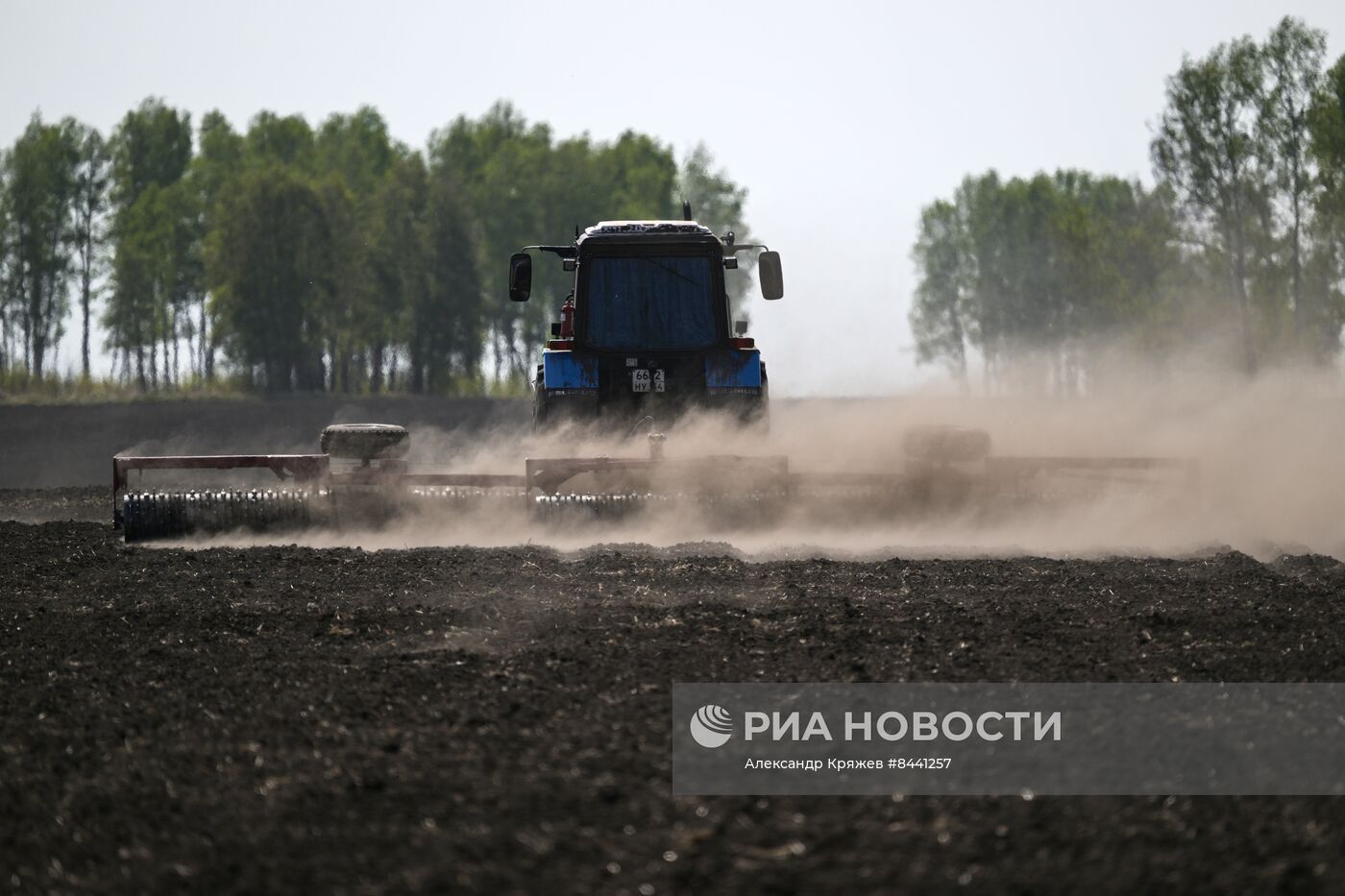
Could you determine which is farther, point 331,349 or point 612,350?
point 331,349

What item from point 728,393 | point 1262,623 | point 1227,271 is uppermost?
point 1227,271

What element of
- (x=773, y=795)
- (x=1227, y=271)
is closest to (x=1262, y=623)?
(x=773, y=795)

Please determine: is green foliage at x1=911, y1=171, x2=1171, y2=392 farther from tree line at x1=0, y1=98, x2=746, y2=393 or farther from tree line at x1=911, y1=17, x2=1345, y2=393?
tree line at x1=0, y1=98, x2=746, y2=393

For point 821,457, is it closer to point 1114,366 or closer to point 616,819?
point 616,819

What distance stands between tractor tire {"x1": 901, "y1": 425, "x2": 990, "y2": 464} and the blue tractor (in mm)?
1674

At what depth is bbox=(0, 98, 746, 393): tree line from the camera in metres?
64.2

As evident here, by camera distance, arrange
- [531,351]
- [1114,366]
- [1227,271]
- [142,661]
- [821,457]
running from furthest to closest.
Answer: [531,351] → [1114,366] → [1227,271] → [821,457] → [142,661]

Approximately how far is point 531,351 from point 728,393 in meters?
60.7

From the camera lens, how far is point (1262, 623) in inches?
346

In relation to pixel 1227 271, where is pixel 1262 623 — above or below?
below

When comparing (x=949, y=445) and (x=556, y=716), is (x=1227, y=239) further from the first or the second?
(x=556, y=716)

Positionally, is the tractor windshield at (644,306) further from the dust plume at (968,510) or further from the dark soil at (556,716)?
the dark soil at (556,716)

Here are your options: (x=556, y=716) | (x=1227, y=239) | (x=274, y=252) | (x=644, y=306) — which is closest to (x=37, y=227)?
(x=274, y=252)

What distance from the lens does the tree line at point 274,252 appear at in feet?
211
